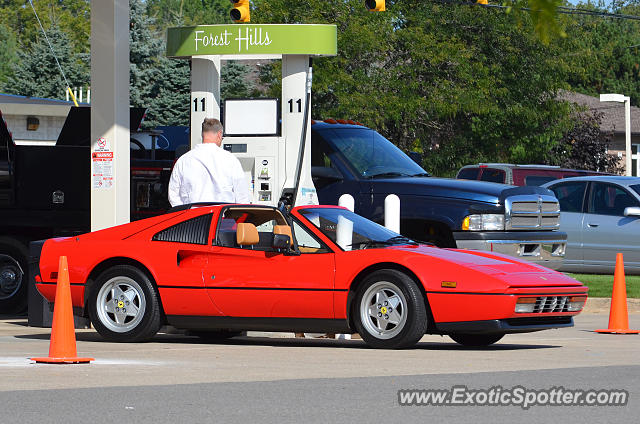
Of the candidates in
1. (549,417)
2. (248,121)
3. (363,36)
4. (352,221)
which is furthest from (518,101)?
(549,417)

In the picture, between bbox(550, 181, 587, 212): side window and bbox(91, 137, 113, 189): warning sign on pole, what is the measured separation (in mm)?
8336

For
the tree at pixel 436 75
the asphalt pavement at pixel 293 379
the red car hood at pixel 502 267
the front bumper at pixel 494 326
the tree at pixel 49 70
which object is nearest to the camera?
the asphalt pavement at pixel 293 379

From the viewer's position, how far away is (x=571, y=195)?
1992 centimetres

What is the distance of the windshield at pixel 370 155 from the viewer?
49.3ft

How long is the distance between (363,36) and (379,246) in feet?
79.0

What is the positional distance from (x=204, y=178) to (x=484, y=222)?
11.5ft

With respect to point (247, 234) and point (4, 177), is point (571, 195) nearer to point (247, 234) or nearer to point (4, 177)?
point (4, 177)

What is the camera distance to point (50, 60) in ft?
201

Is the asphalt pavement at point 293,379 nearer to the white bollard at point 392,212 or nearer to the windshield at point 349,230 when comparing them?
the windshield at point 349,230

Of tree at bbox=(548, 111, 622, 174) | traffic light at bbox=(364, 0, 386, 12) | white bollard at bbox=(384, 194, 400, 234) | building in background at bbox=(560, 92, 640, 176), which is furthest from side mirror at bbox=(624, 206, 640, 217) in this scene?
building in background at bbox=(560, 92, 640, 176)

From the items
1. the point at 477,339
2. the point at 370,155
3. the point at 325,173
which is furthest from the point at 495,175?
the point at 477,339

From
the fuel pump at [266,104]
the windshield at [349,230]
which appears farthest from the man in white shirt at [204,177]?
the fuel pump at [266,104]

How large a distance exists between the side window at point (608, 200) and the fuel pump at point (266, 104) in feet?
20.6

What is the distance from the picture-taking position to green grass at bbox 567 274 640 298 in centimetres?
1848
